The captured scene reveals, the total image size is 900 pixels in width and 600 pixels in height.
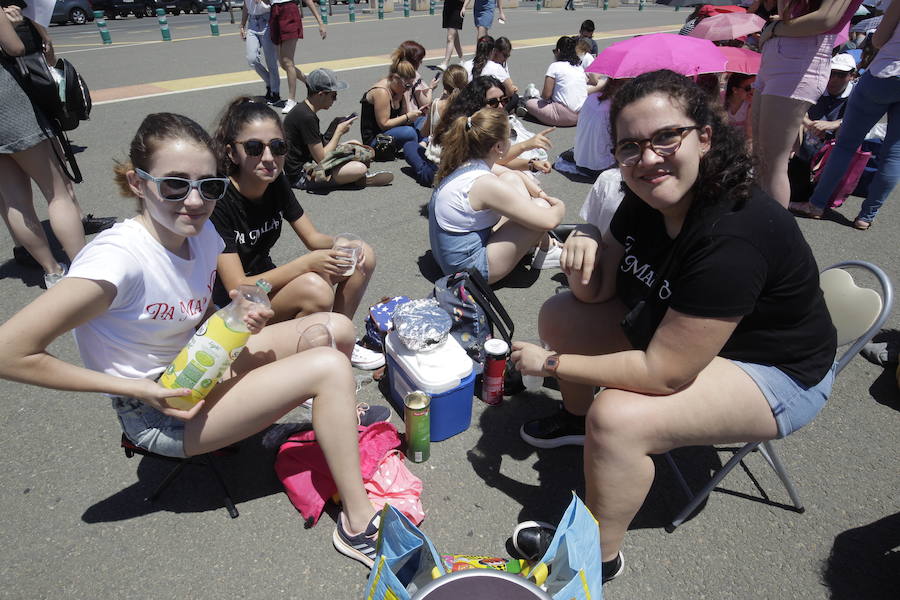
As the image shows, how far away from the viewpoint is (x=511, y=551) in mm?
2094

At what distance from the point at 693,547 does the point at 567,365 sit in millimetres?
950

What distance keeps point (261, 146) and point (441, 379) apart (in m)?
1.38

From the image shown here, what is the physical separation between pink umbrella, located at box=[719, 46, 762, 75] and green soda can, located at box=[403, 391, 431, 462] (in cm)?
411

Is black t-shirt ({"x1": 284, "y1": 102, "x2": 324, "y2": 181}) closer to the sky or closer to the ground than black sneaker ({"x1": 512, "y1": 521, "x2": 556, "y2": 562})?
closer to the sky

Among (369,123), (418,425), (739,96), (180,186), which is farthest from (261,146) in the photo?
(739,96)

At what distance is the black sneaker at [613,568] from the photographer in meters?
1.94

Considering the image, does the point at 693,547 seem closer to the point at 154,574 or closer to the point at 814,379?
the point at 814,379

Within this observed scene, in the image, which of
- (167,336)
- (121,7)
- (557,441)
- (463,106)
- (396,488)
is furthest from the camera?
(121,7)

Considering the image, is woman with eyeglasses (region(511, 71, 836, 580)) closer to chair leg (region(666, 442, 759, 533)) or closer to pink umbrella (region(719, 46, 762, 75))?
chair leg (region(666, 442, 759, 533))

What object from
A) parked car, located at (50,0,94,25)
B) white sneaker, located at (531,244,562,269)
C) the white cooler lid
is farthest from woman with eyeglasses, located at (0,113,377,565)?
parked car, located at (50,0,94,25)

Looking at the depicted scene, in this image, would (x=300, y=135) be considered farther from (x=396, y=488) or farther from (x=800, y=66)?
(x=800, y=66)

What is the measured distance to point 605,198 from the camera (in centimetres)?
299

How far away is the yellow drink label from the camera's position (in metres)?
1.66

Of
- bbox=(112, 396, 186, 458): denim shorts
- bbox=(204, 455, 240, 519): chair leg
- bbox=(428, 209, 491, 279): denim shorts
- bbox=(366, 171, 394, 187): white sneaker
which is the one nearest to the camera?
bbox=(112, 396, 186, 458): denim shorts
